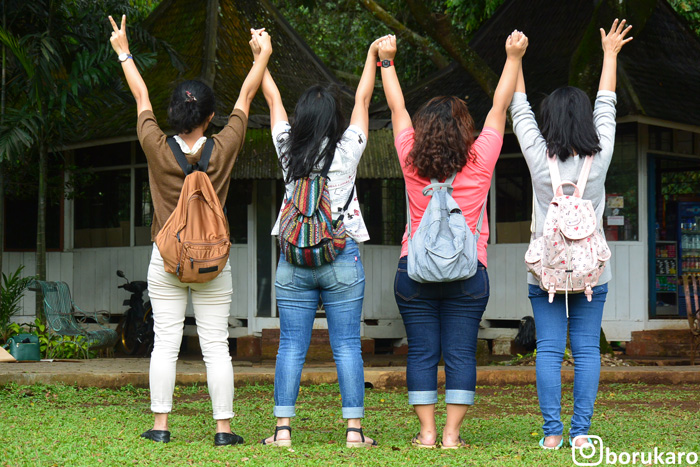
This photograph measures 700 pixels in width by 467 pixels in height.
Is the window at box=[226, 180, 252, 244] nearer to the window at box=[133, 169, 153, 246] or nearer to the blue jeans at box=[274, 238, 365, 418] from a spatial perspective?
the window at box=[133, 169, 153, 246]

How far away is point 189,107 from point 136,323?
852cm

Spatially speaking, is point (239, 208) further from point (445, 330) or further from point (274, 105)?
point (445, 330)

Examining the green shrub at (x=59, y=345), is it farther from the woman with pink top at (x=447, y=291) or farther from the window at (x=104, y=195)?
the woman with pink top at (x=447, y=291)

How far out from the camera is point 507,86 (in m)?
4.70

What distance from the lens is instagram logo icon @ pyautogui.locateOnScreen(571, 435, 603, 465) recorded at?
13.7 ft

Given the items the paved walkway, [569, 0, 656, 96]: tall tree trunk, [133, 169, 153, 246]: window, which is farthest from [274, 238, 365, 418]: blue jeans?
[133, 169, 153, 246]: window

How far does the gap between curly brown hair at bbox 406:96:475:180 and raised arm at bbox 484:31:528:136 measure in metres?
0.14

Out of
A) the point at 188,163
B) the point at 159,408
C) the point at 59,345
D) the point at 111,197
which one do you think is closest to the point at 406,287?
the point at 188,163

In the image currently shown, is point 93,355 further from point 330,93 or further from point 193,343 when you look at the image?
point 330,93

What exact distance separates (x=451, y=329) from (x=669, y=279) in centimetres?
866

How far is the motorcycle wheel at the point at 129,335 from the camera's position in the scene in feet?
41.4

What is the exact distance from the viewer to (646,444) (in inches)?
190

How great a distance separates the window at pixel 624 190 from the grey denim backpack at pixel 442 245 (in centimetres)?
748

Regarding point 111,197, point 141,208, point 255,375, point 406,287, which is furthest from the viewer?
point 111,197
